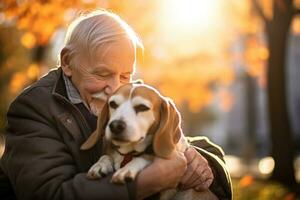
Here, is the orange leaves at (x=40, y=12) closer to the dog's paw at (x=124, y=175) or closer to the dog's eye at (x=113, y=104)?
the dog's eye at (x=113, y=104)

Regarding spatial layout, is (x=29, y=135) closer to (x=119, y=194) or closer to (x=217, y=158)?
(x=119, y=194)

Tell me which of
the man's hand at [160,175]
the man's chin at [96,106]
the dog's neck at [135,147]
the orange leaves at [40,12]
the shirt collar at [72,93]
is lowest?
the orange leaves at [40,12]

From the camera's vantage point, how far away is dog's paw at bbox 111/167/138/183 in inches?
118

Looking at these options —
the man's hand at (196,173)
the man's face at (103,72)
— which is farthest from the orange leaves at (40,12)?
the man's hand at (196,173)

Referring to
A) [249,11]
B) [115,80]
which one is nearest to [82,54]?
[115,80]

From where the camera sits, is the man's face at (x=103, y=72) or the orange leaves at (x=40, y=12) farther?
the orange leaves at (x=40, y=12)

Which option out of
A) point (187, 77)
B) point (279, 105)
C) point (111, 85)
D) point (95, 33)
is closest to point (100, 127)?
point (111, 85)

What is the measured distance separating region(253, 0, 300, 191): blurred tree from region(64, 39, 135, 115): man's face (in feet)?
26.4

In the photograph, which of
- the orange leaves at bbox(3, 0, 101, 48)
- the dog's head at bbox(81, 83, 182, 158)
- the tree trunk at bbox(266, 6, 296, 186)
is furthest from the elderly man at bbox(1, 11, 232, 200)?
the tree trunk at bbox(266, 6, 296, 186)

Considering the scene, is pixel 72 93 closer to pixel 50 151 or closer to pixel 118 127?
pixel 50 151

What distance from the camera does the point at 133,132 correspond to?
293 cm

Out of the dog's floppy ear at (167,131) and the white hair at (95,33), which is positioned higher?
the white hair at (95,33)

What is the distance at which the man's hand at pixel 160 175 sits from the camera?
3061 mm

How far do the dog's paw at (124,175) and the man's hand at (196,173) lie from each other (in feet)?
→ 1.32
